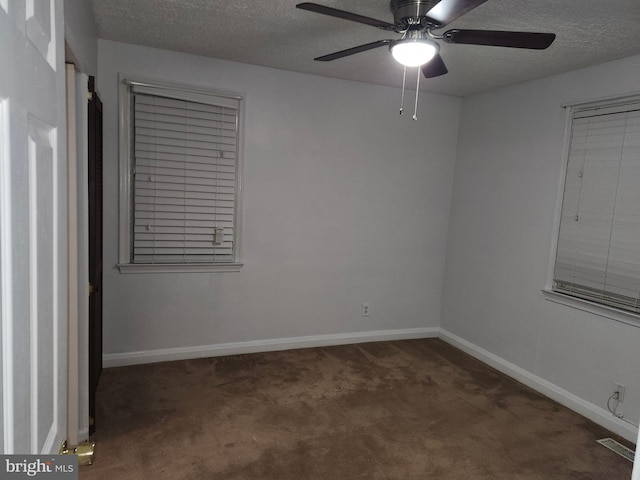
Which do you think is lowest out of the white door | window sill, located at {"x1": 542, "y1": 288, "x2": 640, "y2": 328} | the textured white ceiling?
window sill, located at {"x1": 542, "y1": 288, "x2": 640, "y2": 328}

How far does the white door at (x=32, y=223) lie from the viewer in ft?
1.79

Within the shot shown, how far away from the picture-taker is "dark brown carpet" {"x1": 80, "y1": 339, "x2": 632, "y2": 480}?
2.27 metres

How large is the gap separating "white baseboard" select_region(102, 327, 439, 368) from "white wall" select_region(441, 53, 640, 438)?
0.52 m

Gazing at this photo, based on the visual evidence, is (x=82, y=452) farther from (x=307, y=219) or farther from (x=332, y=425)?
(x=307, y=219)

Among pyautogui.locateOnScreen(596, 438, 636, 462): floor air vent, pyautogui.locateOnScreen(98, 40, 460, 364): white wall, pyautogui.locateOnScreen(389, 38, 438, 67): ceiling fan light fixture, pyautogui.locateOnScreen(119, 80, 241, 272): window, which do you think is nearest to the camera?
pyautogui.locateOnScreen(389, 38, 438, 67): ceiling fan light fixture

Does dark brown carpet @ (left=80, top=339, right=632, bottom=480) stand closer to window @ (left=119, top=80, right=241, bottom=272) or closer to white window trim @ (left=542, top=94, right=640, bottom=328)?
white window trim @ (left=542, top=94, right=640, bottom=328)

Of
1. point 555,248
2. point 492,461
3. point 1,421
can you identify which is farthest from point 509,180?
point 1,421

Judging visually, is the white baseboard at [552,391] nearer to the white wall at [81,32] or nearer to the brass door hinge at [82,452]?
the brass door hinge at [82,452]

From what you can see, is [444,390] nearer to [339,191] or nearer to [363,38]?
[339,191]

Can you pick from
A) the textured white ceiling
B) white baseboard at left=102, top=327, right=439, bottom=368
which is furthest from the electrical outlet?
the textured white ceiling

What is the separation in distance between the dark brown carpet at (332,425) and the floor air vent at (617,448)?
0.05 metres

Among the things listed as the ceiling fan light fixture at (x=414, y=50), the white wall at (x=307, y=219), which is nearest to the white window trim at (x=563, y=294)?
the white wall at (x=307, y=219)

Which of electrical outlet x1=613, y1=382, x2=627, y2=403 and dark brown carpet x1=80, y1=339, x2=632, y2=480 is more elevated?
electrical outlet x1=613, y1=382, x2=627, y2=403

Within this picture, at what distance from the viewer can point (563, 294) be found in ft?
10.4
